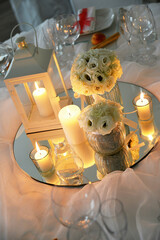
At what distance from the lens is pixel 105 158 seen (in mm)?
1044

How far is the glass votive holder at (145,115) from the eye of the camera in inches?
44.9

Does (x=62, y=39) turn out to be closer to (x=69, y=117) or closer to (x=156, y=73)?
(x=156, y=73)

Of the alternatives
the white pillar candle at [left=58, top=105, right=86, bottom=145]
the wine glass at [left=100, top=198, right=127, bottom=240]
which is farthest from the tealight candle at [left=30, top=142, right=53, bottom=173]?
the wine glass at [left=100, top=198, right=127, bottom=240]

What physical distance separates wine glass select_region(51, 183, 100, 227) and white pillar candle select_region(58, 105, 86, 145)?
1.13 ft

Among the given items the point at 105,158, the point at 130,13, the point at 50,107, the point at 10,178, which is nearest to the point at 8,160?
the point at 10,178

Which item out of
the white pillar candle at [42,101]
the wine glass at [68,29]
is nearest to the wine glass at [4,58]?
the wine glass at [68,29]

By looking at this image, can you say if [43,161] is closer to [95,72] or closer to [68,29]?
[95,72]

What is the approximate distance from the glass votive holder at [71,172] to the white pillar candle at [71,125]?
125 mm

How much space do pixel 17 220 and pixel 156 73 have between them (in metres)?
0.94

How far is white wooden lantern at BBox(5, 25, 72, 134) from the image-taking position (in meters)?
1.10

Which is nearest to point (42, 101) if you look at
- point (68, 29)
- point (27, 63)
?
point (27, 63)

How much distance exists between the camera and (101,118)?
0.93m

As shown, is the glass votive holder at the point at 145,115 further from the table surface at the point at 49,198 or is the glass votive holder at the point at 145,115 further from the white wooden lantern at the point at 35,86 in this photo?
the white wooden lantern at the point at 35,86

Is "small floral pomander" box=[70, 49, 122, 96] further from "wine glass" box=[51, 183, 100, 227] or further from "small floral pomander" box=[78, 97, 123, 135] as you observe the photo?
"wine glass" box=[51, 183, 100, 227]
